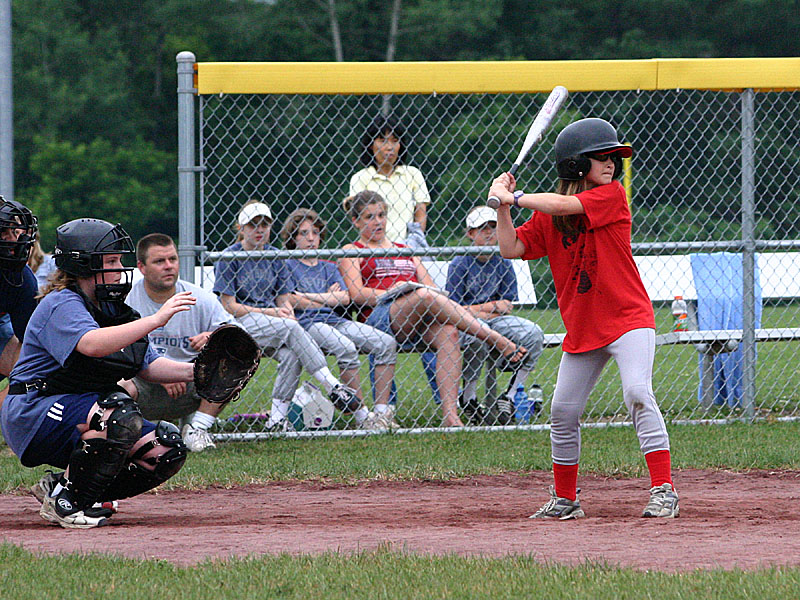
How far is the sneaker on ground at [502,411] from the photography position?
7.41m

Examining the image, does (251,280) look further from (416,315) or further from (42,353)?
Result: (42,353)

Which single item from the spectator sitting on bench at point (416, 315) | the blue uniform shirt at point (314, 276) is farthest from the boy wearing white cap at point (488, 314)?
the blue uniform shirt at point (314, 276)

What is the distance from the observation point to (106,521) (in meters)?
4.80

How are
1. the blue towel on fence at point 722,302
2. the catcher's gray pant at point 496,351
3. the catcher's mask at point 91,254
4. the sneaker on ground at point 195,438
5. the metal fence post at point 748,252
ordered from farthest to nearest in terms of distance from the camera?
the blue towel on fence at point 722,302 → the catcher's gray pant at point 496,351 → the metal fence post at point 748,252 → the sneaker on ground at point 195,438 → the catcher's mask at point 91,254

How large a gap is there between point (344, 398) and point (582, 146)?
8.75ft

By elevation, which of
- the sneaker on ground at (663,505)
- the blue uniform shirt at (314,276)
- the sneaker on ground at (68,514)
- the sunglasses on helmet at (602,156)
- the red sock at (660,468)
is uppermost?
the sunglasses on helmet at (602,156)

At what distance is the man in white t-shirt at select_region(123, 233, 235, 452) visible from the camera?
637 cm

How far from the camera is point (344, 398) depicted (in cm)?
691

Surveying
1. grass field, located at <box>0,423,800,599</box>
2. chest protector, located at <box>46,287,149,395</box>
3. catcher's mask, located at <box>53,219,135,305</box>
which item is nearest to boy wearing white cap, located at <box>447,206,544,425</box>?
chest protector, located at <box>46,287,149,395</box>

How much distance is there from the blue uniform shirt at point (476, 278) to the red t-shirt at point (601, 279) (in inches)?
107

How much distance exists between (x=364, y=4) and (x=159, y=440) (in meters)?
28.0

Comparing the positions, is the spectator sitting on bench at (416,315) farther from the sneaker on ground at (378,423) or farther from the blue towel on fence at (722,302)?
the blue towel on fence at (722,302)

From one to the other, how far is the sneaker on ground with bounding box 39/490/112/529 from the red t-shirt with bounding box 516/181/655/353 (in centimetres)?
206

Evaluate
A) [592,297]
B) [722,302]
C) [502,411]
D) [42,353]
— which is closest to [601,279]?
[592,297]
